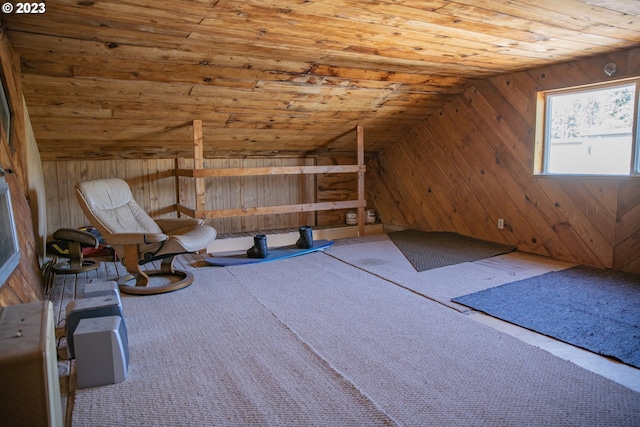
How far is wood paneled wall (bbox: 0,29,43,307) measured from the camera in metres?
2.46

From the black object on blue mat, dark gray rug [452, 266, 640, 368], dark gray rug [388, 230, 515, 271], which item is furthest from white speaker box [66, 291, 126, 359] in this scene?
dark gray rug [388, 230, 515, 271]

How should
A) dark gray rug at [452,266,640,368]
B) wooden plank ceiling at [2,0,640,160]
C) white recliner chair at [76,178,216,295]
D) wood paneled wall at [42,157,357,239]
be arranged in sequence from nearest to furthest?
dark gray rug at [452,266,640,368]
wooden plank ceiling at [2,0,640,160]
white recliner chair at [76,178,216,295]
wood paneled wall at [42,157,357,239]

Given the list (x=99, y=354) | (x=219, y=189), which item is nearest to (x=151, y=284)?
(x=99, y=354)

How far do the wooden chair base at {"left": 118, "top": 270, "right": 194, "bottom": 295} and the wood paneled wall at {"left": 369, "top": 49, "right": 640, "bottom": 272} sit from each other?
3.29m

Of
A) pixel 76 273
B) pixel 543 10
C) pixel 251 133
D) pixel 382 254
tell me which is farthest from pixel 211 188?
pixel 543 10

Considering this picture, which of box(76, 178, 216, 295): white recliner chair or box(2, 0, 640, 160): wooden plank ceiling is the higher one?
box(2, 0, 640, 160): wooden plank ceiling

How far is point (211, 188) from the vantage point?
5.53 m

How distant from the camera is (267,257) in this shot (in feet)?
14.1

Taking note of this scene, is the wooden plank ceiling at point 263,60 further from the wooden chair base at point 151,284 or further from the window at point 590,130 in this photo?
the wooden chair base at point 151,284

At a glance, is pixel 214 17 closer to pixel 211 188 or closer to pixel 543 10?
pixel 543 10

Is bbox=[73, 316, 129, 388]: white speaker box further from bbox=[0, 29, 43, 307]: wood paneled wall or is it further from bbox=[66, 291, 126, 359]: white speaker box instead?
bbox=[0, 29, 43, 307]: wood paneled wall

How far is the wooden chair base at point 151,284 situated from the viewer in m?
3.22

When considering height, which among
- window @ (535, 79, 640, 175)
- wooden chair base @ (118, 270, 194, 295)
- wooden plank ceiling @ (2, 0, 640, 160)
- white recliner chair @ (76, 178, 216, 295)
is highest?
wooden plank ceiling @ (2, 0, 640, 160)

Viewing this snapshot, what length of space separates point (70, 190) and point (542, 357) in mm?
4793
